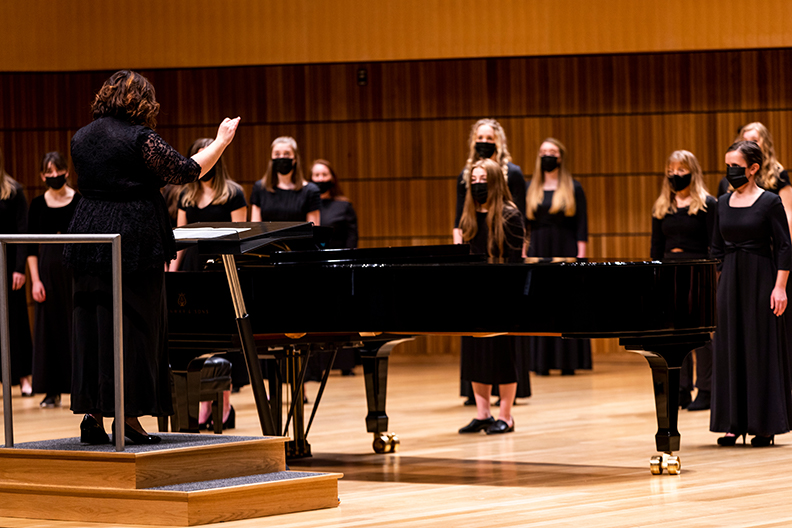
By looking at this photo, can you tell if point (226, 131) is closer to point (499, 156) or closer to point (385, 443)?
point (385, 443)

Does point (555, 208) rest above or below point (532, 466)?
above

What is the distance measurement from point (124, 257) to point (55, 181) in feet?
11.1

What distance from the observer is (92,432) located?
403cm

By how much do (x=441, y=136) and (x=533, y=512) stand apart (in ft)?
19.1

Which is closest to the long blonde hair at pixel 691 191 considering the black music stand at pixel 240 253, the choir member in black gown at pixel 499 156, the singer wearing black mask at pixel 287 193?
the choir member in black gown at pixel 499 156

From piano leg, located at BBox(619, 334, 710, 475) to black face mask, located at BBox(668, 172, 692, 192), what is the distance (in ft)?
5.44

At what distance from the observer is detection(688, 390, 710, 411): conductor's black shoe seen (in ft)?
21.6

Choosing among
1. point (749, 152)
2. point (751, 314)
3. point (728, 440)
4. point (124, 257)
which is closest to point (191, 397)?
point (124, 257)

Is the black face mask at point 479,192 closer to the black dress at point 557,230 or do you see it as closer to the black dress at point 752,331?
the black dress at point 752,331

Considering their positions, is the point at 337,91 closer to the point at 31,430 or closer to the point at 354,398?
the point at 354,398

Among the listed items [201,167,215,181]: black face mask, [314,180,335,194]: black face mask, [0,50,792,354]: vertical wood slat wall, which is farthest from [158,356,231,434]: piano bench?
[0,50,792,354]: vertical wood slat wall

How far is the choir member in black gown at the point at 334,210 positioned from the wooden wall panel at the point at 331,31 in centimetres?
187

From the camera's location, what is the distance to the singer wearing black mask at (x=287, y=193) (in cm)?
667

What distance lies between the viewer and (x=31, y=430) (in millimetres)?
6098
